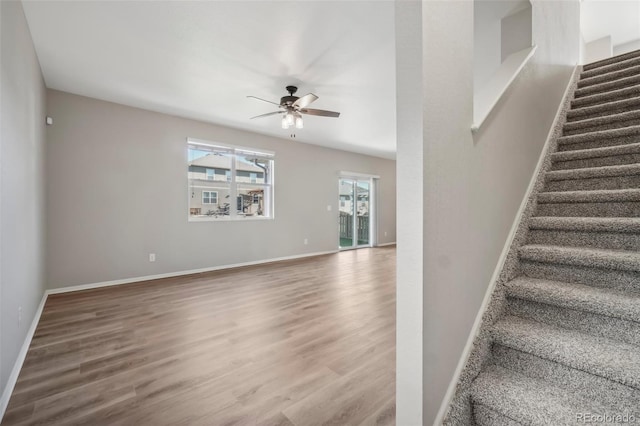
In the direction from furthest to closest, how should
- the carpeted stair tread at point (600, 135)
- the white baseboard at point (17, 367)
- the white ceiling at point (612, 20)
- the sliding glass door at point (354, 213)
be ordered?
1. the sliding glass door at point (354, 213)
2. the white ceiling at point (612, 20)
3. the carpeted stair tread at point (600, 135)
4. the white baseboard at point (17, 367)

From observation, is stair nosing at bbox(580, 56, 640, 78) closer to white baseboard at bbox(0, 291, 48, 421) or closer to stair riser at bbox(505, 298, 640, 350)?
stair riser at bbox(505, 298, 640, 350)

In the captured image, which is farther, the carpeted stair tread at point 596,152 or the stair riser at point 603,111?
the stair riser at point 603,111

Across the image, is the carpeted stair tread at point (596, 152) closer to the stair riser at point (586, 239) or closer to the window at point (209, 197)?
the stair riser at point (586, 239)

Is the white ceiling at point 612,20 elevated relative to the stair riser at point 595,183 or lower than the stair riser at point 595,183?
elevated

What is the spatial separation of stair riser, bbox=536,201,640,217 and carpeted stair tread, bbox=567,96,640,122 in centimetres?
132

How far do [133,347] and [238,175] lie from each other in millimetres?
3715

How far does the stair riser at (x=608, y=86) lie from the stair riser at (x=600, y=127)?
Result: 29.7 inches

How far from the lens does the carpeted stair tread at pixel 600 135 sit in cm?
204

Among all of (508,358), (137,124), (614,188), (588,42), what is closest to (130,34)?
(137,124)

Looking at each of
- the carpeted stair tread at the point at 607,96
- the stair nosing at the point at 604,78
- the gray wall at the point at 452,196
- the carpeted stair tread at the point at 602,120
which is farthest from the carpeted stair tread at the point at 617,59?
the gray wall at the point at 452,196

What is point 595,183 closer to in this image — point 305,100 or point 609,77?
point 609,77

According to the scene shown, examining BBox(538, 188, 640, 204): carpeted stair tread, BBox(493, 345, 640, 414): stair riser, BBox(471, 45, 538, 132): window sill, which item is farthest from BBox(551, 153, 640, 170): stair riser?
BBox(493, 345, 640, 414): stair riser

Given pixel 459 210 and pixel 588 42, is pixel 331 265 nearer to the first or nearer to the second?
pixel 459 210

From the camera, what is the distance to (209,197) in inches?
204
